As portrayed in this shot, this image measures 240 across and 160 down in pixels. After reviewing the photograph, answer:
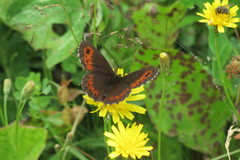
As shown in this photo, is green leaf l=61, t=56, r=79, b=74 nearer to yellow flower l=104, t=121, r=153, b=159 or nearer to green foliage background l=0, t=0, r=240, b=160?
green foliage background l=0, t=0, r=240, b=160

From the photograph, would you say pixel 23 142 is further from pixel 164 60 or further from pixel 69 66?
pixel 164 60

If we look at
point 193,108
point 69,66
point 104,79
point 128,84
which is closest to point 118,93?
point 128,84

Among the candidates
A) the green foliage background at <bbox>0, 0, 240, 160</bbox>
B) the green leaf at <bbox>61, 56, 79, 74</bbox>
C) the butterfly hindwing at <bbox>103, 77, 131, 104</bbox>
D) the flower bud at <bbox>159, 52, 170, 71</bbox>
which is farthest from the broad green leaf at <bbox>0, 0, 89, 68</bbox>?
the flower bud at <bbox>159, 52, 170, 71</bbox>

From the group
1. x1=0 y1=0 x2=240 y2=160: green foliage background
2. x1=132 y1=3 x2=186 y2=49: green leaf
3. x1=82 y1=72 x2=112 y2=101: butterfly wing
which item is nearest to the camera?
x1=82 y1=72 x2=112 y2=101: butterfly wing

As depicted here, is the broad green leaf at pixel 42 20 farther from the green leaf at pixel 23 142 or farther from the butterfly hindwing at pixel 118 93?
the butterfly hindwing at pixel 118 93

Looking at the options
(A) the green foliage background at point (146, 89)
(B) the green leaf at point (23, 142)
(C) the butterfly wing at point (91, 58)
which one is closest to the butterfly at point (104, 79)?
(C) the butterfly wing at point (91, 58)

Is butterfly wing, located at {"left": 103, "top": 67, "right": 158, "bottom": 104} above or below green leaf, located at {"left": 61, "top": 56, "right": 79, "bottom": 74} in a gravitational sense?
above

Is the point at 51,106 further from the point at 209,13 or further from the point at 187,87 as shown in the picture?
the point at 209,13

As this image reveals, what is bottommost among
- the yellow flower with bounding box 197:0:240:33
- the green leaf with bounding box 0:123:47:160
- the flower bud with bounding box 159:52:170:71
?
the green leaf with bounding box 0:123:47:160
